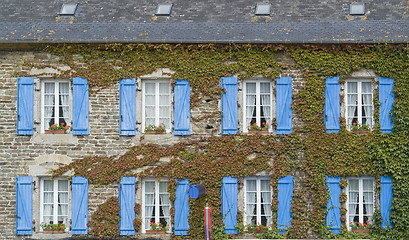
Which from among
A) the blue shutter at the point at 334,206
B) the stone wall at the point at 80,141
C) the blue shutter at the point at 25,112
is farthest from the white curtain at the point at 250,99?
the blue shutter at the point at 25,112

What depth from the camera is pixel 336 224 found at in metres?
13.1

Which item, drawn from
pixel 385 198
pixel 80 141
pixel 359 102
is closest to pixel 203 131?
pixel 80 141

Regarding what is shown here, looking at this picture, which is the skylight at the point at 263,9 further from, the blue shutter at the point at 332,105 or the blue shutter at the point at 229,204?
the blue shutter at the point at 229,204

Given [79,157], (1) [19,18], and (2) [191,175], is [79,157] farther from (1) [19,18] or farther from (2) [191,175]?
(1) [19,18]

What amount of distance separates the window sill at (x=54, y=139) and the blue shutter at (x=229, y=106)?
11.6ft

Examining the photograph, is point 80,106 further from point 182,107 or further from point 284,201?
point 284,201

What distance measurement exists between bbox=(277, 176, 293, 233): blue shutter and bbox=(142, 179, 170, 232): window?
261 centimetres

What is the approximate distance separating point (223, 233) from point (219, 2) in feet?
19.5

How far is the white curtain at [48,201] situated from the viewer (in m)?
13.6

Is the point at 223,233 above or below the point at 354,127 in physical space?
below

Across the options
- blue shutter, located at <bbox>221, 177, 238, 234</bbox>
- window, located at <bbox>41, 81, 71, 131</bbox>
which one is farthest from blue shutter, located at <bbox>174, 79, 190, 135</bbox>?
window, located at <bbox>41, 81, 71, 131</bbox>

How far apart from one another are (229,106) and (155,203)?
9.40 feet

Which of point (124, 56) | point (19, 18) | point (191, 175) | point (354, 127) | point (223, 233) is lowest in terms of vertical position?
point (223, 233)

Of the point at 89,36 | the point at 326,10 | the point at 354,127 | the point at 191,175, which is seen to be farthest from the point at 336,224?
the point at 89,36
